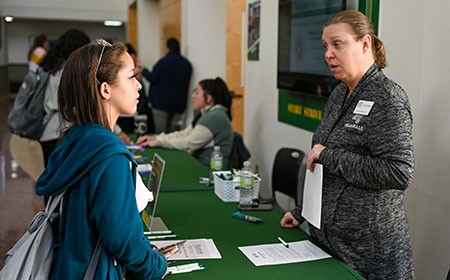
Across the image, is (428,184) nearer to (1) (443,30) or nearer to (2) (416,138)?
(2) (416,138)

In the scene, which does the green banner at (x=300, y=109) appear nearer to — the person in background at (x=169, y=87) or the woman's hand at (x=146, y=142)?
the woman's hand at (x=146, y=142)

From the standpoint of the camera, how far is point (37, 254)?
4.25 ft

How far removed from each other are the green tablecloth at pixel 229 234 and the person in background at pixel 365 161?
0.47 feet

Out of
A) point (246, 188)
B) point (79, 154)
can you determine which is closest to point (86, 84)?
point (79, 154)

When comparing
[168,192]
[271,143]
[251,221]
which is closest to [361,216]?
[251,221]

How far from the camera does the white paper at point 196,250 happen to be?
1714 mm

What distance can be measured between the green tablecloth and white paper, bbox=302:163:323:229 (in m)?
0.15

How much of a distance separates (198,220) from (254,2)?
2.56 metres

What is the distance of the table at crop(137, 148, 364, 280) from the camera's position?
1.59 meters

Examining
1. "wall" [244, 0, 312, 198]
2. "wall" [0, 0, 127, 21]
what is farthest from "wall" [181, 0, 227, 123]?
"wall" [0, 0, 127, 21]

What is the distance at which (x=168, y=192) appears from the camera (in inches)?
105

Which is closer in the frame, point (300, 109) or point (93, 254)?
point (93, 254)

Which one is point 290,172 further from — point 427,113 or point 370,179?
point 370,179

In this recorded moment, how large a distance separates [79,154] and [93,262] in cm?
29
